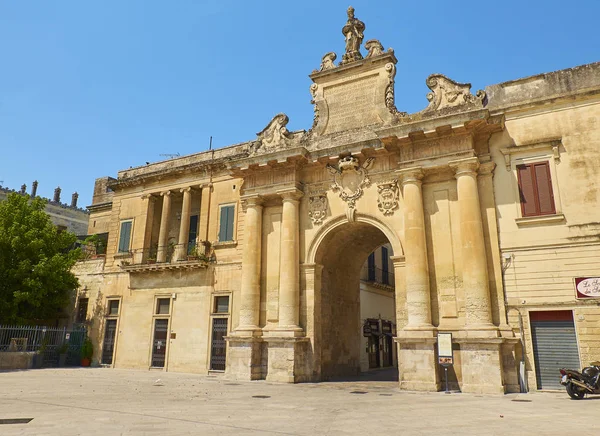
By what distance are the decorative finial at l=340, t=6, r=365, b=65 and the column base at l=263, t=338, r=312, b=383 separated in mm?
11014

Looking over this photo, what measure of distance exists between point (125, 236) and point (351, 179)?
12796 mm

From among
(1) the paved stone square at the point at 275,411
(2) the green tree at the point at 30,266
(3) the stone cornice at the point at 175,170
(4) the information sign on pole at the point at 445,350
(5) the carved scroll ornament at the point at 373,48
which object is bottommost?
(1) the paved stone square at the point at 275,411

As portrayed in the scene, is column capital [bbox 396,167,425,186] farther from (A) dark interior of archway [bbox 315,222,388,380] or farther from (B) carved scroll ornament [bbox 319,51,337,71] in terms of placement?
(B) carved scroll ornament [bbox 319,51,337,71]

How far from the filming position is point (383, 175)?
16672 mm

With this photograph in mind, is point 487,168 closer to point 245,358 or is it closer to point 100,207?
point 245,358

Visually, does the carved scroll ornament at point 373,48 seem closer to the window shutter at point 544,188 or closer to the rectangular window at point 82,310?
the window shutter at point 544,188

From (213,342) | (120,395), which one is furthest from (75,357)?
(120,395)

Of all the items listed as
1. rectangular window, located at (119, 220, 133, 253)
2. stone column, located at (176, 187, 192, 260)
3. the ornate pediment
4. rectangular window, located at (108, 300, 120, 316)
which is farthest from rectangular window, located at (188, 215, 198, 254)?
the ornate pediment

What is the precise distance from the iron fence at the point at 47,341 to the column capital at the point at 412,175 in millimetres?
17918

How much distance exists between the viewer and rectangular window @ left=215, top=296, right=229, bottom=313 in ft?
64.0

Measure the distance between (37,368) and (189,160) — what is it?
11.9m

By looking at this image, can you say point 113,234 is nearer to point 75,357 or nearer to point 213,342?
point 75,357

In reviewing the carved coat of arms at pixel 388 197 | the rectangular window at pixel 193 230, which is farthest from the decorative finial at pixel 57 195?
the carved coat of arms at pixel 388 197

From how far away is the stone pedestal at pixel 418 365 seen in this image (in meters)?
13.4
